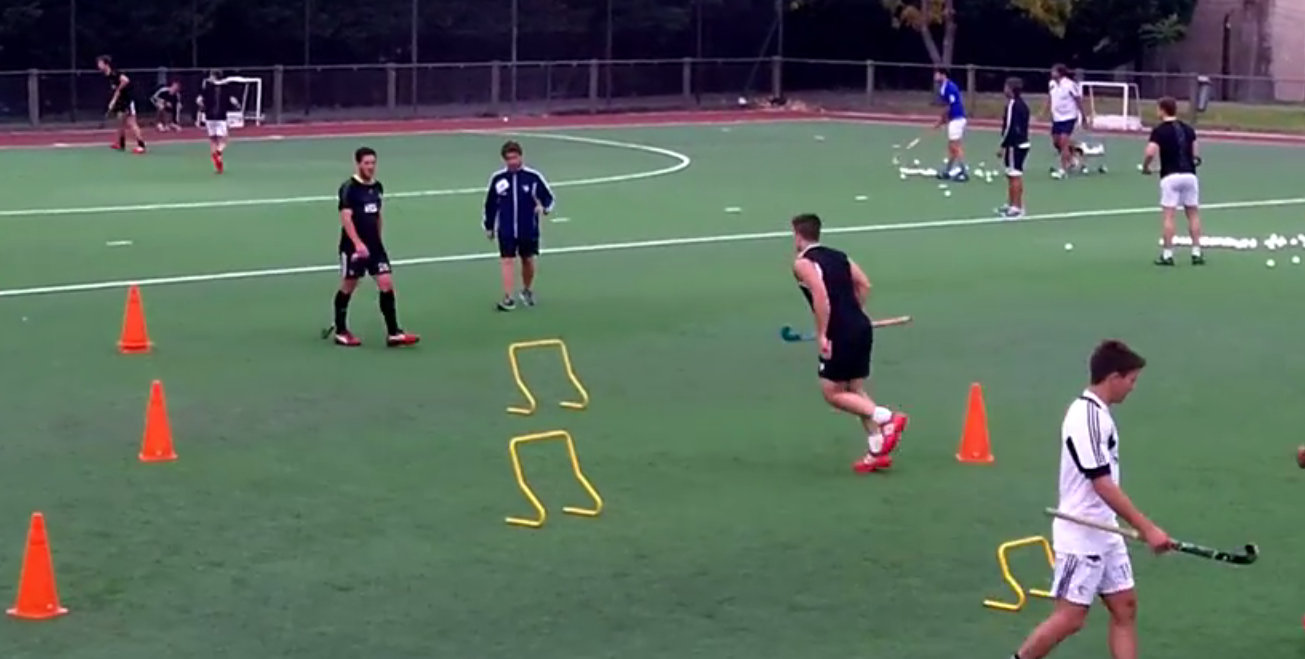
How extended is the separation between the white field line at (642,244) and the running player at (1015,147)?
307 millimetres

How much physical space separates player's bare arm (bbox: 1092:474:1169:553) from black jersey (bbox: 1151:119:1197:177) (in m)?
17.2

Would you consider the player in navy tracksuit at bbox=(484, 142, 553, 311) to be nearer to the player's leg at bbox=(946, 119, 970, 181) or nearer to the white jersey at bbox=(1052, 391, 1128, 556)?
the white jersey at bbox=(1052, 391, 1128, 556)

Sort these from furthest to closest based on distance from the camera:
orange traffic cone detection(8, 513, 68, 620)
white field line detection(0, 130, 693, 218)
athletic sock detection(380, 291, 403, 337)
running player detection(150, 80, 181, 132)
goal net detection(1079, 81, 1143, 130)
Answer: goal net detection(1079, 81, 1143, 130)
running player detection(150, 80, 181, 132)
white field line detection(0, 130, 693, 218)
athletic sock detection(380, 291, 403, 337)
orange traffic cone detection(8, 513, 68, 620)

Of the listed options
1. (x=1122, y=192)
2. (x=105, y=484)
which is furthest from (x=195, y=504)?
(x=1122, y=192)

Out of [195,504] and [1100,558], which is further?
[195,504]

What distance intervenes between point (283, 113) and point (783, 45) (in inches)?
691

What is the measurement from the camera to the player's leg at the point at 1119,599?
29.7 feet

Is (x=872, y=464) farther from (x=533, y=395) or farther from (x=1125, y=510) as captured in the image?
(x=1125, y=510)

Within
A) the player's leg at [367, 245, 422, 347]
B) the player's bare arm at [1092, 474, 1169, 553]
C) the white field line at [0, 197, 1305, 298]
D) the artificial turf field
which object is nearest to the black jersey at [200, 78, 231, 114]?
the artificial turf field

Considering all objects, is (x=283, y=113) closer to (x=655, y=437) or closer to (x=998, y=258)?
(x=998, y=258)

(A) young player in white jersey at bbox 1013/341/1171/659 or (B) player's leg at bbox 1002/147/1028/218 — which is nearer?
(A) young player in white jersey at bbox 1013/341/1171/659

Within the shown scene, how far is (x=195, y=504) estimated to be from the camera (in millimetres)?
12930

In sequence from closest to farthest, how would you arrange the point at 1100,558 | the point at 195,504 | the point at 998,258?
1. the point at 1100,558
2. the point at 195,504
3. the point at 998,258

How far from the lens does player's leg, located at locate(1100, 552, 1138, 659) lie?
9.05 m
